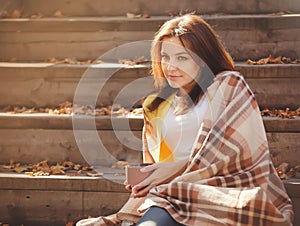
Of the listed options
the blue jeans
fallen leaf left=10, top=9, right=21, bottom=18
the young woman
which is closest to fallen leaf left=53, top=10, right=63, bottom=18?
fallen leaf left=10, top=9, right=21, bottom=18

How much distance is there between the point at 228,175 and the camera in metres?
2.72

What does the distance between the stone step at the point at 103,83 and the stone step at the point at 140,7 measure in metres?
0.85

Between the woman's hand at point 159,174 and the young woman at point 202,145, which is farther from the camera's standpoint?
the woman's hand at point 159,174

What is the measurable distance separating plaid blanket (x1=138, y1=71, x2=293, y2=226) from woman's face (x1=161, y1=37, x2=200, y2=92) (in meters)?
0.13

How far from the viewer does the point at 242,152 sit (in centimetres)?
275

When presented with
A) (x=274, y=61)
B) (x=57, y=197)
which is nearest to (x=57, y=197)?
(x=57, y=197)

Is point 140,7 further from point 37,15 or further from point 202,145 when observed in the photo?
point 202,145

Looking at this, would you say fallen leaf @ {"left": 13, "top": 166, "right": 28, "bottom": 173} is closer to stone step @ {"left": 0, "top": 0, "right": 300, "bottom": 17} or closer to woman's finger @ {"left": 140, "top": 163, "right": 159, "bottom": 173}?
woman's finger @ {"left": 140, "top": 163, "right": 159, "bottom": 173}

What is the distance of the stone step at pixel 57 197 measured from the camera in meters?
3.62

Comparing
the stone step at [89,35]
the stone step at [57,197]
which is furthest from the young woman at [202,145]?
A: the stone step at [89,35]

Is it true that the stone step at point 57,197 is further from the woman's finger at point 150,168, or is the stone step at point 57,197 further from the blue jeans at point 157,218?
the blue jeans at point 157,218

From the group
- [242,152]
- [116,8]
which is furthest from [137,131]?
[116,8]

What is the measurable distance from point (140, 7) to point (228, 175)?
2716mm

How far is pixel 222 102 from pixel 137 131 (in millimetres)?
1105
